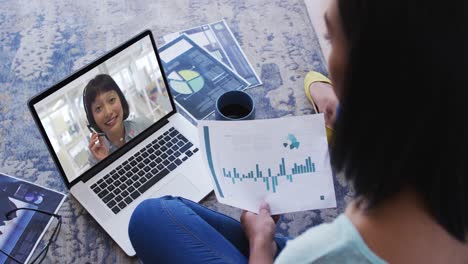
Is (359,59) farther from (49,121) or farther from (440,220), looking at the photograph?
(49,121)

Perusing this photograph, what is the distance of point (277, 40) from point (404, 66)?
34.0 inches

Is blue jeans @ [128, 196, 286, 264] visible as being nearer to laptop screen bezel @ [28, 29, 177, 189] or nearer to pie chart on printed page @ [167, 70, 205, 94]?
laptop screen bezel @ [28, 29, 177, 189]

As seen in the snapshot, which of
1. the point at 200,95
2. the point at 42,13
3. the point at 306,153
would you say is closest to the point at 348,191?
the point at 306,153

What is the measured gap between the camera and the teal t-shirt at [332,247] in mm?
520

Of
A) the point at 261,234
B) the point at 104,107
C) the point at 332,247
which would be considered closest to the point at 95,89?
the point at 104,107

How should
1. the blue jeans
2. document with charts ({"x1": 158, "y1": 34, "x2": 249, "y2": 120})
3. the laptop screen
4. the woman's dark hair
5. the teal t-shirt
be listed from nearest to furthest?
the woman's dark hair < the teal t-shirt < the blue jeans < the laptop screen < document with charts ({"x1": 158, "y1": 34, "x2": 249, "y2": 120})

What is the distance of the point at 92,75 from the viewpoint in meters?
0.91

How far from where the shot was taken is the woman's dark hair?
1.33 ft

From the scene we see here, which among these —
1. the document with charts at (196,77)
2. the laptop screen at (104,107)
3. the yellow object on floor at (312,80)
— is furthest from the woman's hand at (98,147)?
the yellow object on floor at (312,80)

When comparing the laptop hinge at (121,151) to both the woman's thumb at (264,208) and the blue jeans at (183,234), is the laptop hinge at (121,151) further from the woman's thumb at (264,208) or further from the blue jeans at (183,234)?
the woman's thumb at (264,208)

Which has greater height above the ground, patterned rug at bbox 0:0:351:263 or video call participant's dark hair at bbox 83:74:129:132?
video call participant's dark hair at bbox 83:74:129:132

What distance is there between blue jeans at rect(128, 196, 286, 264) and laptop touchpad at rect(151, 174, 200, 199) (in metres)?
0.08

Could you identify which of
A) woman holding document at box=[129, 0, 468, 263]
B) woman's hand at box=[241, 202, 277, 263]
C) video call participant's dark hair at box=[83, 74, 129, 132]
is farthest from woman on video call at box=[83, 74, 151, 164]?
woman holding document at box=[129, 0, 468, 263]

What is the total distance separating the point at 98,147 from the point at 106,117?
6 cm
